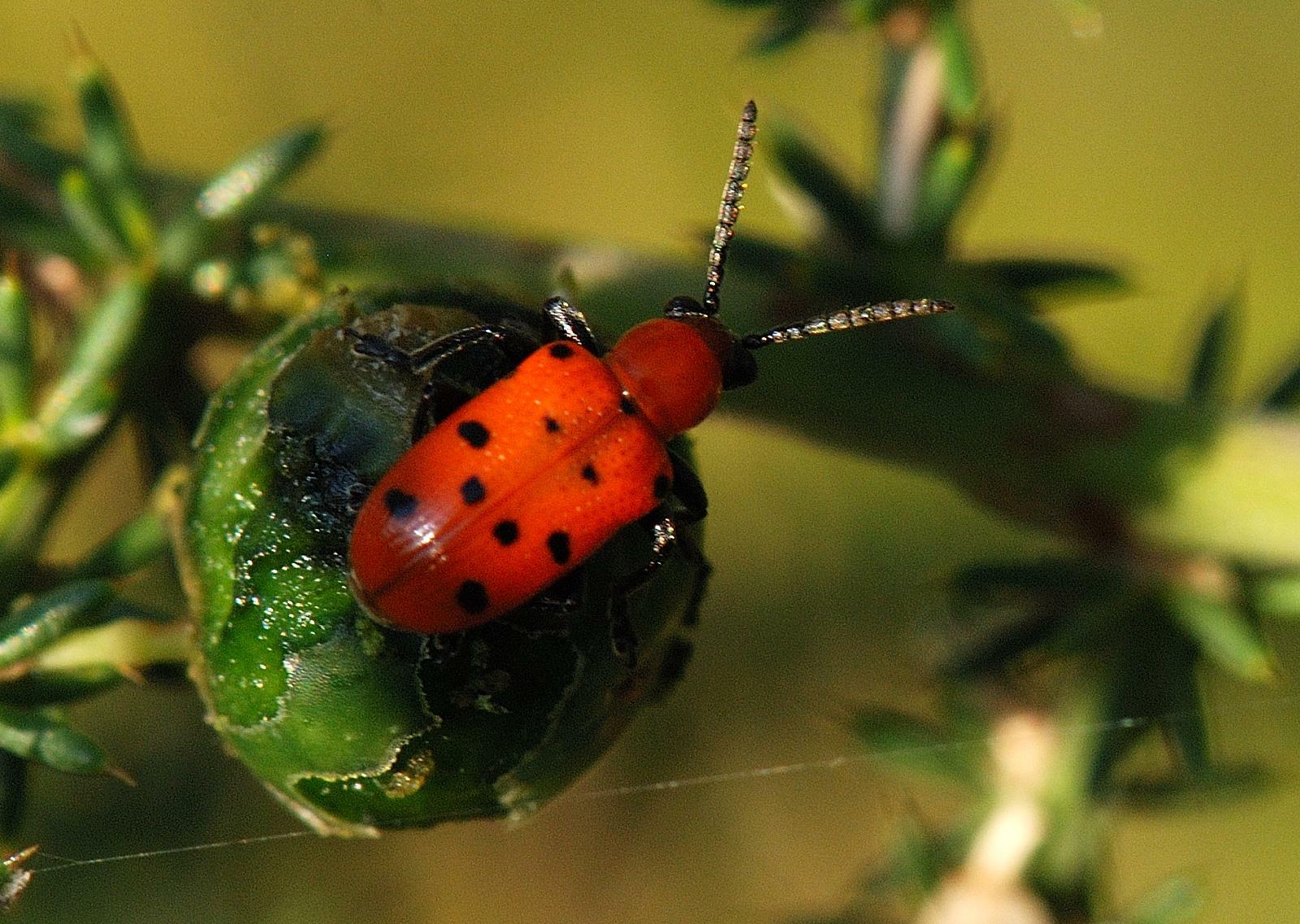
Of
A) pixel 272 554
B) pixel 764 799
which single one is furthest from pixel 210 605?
pixel 764 799

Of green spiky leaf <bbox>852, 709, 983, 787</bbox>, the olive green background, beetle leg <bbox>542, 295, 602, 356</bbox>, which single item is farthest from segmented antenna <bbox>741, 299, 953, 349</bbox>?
the olive green background

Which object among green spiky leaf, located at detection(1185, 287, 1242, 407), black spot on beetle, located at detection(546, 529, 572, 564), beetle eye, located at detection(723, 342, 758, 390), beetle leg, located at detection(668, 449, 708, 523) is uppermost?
black spot on beetle, located at detection(546, 529, 572, 564)

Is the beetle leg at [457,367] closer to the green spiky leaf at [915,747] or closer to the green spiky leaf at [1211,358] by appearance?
the green spiky leaf at [915,747]

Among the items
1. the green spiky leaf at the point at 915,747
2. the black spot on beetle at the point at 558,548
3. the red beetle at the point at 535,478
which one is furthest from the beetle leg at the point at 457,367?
the green spiky leaf at the point at 915,747

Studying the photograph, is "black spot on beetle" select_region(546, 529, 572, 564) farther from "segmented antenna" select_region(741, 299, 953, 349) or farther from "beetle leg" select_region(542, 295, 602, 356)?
"segmented antenna" select_region(741, 299, 953, 349)

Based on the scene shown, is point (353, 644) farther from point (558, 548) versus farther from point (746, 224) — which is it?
point (746, 224)

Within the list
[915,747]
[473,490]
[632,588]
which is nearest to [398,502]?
[473,490]
